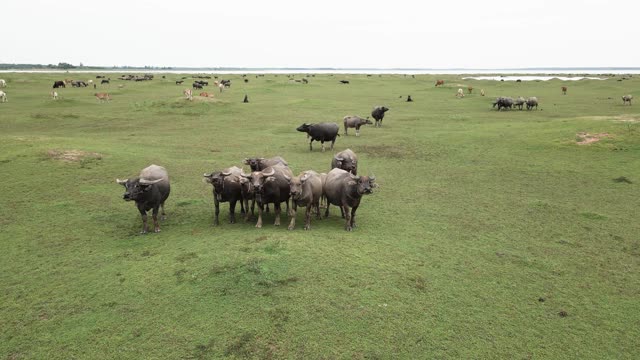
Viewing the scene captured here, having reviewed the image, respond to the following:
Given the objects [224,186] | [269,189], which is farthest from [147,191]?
[269,189]

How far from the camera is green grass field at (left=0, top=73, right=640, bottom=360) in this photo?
270 inches

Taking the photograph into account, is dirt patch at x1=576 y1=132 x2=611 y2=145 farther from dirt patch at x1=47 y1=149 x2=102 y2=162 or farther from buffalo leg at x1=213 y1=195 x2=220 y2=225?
dirt patch at x1=47 y1=149 x2=102 y2=162

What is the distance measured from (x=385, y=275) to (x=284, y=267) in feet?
7.24

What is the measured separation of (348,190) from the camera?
11469 millimetres

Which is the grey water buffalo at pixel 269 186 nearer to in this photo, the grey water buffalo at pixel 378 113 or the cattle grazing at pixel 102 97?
the grey water buffalo at pixel 378 113

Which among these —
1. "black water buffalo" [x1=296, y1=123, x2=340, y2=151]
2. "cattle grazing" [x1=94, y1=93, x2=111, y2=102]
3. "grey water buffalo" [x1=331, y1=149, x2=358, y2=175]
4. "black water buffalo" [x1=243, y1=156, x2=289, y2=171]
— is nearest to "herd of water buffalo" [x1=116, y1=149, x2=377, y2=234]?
"black water buffalo" [x1=243, y1=156, x2=289, y2=171]

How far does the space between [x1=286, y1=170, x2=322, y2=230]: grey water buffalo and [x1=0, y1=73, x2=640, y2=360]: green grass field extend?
0.56 m

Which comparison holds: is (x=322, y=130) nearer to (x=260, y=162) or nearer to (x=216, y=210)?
(x=260, y=162)

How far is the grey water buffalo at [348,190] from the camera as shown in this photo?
1109 cm

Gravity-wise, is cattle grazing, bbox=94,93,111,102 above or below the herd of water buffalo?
above

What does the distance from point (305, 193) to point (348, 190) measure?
4.08 ft

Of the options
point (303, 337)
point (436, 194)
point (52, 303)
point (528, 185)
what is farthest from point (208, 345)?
point (528, 185)

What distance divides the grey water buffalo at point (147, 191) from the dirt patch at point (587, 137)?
824 inches

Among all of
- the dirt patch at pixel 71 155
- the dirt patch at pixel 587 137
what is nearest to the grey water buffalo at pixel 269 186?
the dirt patch at pixel 71 155
